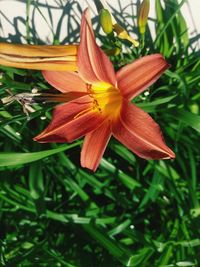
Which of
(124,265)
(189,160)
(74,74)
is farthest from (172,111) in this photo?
(124,265)

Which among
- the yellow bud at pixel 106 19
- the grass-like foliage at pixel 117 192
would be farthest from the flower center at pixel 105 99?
the grass-like foliage at pixel 117 192

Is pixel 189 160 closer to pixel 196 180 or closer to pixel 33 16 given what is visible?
pixel 196 180

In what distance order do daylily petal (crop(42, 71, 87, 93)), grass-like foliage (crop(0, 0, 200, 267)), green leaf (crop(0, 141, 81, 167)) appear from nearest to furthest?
daylily petal (crop(42, 71, 87, 93))
green leaf (crop(0, 141, 81, 167))
grass-like foliage (crop(0, 0, 200, 267))

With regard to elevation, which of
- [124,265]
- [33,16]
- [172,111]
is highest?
[33,16]

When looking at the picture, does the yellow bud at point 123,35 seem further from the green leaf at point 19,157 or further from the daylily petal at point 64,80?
the green leaf at point 19,157

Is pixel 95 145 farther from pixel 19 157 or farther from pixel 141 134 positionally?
pixel 19 157

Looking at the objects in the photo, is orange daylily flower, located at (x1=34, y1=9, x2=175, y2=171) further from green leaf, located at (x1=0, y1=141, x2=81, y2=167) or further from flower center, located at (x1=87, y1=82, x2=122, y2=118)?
green leaf, located at (x1=0, y1=141, x2=81, y2=167)

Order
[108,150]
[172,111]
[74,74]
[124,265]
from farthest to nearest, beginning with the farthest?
[108,150] < [124,265] < [172,111] < [74,74]

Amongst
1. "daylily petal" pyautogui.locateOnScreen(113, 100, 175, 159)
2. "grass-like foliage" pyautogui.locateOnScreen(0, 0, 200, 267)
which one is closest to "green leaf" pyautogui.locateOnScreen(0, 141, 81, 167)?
"grass-like foliage" pyautogui.locateOnScreen(0, 0, 200, 267)
